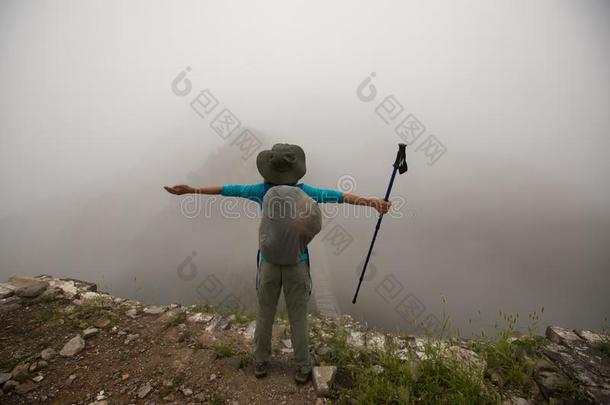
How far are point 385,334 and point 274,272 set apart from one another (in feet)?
9.06

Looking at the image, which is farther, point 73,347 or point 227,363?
point 73,347

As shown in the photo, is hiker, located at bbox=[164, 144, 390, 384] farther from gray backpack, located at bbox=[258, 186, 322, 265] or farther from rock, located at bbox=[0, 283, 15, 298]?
rock, located at bbox=[0, 283, 15, 298]

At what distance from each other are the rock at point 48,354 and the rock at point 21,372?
0.57 ft

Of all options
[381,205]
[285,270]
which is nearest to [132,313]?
[285,270]

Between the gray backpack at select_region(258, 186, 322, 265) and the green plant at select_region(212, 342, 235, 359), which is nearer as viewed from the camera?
the gray backpack at select_region(258, 186, 322, 265)

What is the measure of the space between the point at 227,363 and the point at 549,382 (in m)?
3.84

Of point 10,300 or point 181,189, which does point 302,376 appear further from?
point 10,300

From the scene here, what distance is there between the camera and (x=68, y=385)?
12.1 feet

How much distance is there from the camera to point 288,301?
146 inches

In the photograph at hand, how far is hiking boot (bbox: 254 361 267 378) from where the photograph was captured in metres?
3.80

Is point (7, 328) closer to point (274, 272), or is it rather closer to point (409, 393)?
point (274, 272)

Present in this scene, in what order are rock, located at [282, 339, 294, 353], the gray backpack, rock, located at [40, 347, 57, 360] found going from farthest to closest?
rock, located at [282, 339, 294, 353], rock, located at [40, 347, 57, 360], the gray backpack

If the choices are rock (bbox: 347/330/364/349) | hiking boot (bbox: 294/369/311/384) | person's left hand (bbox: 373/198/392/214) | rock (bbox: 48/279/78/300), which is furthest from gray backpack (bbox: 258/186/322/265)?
rock (bbox: 48/279/78/300)

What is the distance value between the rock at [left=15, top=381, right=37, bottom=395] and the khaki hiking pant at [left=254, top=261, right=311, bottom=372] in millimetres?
2636
